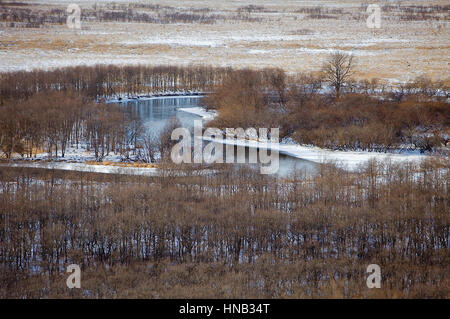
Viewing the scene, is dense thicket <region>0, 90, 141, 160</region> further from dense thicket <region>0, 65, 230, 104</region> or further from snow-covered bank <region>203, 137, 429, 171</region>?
dense thicket <region>0, 65, 230, 104</region>

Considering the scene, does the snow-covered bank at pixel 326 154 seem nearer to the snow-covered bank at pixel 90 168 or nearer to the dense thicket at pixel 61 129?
the dense thicket at pixel 61 129

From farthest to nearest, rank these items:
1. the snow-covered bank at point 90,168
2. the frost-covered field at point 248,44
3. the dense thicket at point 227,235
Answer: the frost-covered field at point 248,44, the snow-covered bank at point 90,168, the dense thicket at point 227,235

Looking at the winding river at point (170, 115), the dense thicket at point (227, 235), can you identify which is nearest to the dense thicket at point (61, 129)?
the winding river at point (170, 115)

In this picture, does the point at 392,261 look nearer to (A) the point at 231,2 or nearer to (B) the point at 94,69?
(B) the point at 94,69

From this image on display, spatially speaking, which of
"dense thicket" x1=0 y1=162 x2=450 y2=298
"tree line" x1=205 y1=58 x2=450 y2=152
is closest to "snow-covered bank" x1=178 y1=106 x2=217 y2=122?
"tree line" x1=205 y1=58 x2=450 y2=152

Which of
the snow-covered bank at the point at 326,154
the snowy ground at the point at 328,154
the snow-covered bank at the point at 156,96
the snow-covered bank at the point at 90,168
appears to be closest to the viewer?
the snow-covered bank at the point at 90,168
